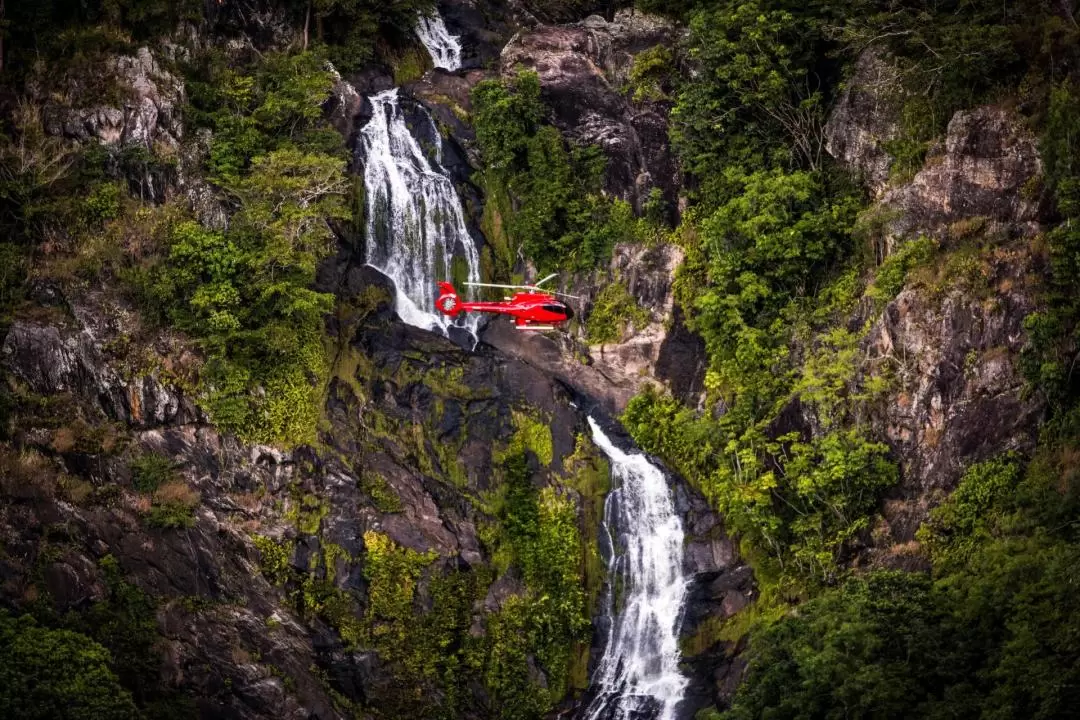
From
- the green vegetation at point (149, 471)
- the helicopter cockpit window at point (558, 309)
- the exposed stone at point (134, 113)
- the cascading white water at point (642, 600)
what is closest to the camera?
the green vegetation at point (149, 471)

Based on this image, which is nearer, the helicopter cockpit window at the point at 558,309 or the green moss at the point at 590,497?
the helicopter cockpit window at the point at 558,309

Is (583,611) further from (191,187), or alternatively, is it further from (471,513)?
(191,187)

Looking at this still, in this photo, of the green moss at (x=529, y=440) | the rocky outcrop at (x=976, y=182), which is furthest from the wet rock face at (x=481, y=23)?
the rocky outcrop at (x=976, y=182)

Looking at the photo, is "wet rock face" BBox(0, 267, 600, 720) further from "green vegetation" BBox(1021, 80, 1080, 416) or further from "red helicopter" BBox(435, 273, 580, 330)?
"green vegetation" BBox(1021, 80, 1080, 416)

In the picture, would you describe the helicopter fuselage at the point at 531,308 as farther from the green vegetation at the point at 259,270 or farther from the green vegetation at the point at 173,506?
the green vegetation at the point at 173,506

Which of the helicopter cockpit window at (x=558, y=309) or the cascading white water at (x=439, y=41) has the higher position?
the cascading white water at (x=439, y=41)

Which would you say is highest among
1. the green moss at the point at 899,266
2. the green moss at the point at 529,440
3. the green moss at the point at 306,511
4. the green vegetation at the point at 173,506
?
the green moss at the point at 899,266

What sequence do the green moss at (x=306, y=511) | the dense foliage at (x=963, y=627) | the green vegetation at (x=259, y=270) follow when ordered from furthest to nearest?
the green moss at (x=306, y=511)
the green vegetation at (x=259, y=270)
the dense foliage at (x=963, y=627)

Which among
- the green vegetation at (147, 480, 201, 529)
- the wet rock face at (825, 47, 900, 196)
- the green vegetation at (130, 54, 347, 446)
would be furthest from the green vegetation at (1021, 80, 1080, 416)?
the green vegetation at (147, 480, 201, 529)
